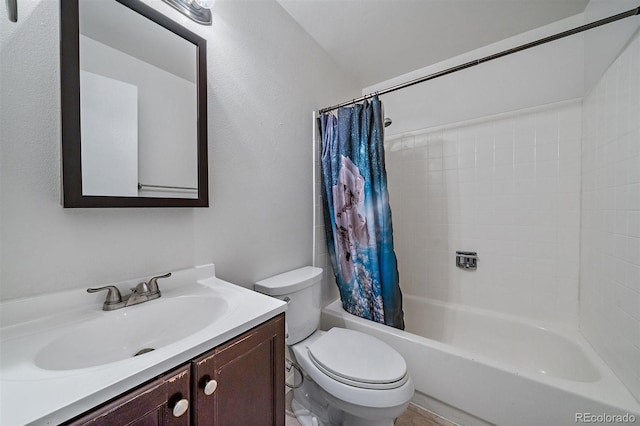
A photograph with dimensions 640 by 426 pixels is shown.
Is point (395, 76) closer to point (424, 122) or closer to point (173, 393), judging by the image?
point (424, 122)

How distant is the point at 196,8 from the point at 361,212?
4.27 feet

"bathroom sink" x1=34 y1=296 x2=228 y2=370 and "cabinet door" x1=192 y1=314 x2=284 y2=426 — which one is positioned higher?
"bathroom sink" x1=34 y1=296 x2=228 y2=370

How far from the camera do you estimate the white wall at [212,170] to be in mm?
650

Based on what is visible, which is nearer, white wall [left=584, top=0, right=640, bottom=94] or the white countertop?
the white countertop

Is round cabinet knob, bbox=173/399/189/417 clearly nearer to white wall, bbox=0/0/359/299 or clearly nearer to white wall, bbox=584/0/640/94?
white wall, bbox=0/0/359/299

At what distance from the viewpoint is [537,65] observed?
163 cm

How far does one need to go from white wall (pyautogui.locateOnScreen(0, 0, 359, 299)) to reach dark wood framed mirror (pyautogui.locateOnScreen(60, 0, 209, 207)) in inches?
1.9

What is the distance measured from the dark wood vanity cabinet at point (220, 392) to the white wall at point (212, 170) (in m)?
0.49

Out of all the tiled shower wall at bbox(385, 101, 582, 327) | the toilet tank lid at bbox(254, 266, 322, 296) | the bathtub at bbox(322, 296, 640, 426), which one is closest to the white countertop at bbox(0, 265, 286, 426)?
the toilet tank lid at bbox(254, 266, 322, 296)

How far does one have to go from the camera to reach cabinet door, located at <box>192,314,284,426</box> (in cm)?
59

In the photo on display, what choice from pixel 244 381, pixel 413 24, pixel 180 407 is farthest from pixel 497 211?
pixel 180 407

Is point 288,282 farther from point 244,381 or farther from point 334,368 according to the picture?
point 244,381

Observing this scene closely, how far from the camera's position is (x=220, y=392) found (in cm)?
62

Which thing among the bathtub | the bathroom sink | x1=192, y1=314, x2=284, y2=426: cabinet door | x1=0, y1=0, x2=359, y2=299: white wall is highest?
x1=0, y1=0, x2=359, y2=299: white wall
